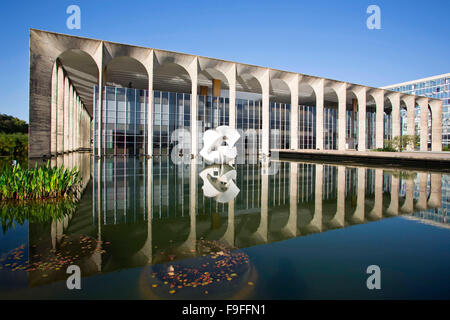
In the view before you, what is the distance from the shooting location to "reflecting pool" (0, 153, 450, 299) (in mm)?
2951

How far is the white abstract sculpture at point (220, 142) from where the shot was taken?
19.7 m

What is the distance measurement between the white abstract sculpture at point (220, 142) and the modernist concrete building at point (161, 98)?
28.5 feet

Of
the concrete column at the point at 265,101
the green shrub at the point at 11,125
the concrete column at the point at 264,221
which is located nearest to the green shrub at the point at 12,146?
the green shrub at the point at 11,125

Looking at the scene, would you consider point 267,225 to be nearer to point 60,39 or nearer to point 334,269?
point 334,269

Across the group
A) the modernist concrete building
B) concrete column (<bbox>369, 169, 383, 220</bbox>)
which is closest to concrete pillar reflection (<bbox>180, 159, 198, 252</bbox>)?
concrete column (<bbox>369, 169, 383, 220</bbox>)

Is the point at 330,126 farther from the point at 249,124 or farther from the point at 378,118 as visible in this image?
the point at 249,124

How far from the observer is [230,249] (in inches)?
161

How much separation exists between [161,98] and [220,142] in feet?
53.1

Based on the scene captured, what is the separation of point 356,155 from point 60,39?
87.0ft

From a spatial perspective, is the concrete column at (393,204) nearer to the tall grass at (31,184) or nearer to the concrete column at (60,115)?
the tall grass at (31,184)

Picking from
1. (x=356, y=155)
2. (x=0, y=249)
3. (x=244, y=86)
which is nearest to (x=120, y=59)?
(x=244, y=86)

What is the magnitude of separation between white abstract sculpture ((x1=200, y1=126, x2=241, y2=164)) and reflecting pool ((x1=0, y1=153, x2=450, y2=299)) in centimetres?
→ 1231

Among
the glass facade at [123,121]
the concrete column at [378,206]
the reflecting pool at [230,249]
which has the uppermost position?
the glass facade at [123,121]
